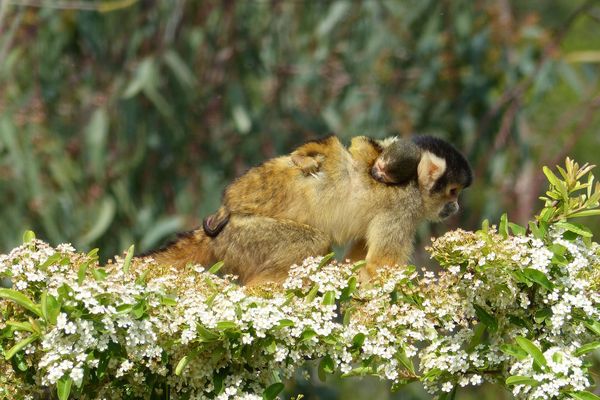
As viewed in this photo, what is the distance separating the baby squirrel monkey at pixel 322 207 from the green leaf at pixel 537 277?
1456 mm

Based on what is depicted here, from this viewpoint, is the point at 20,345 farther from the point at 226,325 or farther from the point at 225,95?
the point at 225,95

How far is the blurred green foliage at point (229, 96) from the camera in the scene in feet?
23.8

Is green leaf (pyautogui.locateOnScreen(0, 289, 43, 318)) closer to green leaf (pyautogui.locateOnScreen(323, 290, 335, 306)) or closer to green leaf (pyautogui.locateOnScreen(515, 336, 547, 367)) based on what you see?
green leaf (pyautogui.locateOnScreen(323, 290, 335, 306))

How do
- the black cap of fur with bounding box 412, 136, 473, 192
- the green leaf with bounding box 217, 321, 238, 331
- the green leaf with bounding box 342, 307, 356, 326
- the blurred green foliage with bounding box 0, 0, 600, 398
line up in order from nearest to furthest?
the green leaf with bounding box 217, 321, 238, 331, the green leaf with bounding box 342, 307, 356, 326, the black cap of fur with bounding box 412, 136, 473, 192, the blurred green foliage with bounding box 0, 0, 600, 398

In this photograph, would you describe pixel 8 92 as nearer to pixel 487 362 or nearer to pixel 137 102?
pixel 137 102

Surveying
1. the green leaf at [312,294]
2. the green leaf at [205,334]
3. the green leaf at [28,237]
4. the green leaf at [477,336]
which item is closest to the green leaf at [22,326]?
the green leaf at [28,237]

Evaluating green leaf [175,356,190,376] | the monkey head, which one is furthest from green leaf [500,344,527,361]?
the monkey head

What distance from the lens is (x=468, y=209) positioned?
8117 millimetres

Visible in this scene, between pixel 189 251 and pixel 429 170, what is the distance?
45.9 inches

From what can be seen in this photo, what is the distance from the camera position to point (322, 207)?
447cm

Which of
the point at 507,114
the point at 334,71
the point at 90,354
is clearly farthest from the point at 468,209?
the point at 90,354

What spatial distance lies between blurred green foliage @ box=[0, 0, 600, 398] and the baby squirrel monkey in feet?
8.63

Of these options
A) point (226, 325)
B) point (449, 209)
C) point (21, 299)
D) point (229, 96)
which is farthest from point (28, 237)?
point (229, 96)

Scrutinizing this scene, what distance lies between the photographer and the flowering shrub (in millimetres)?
2656
